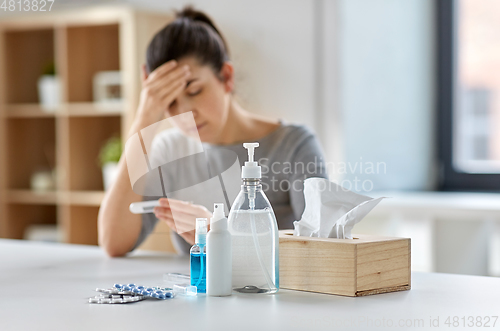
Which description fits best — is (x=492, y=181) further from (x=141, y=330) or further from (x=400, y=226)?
(x=141, y=330)

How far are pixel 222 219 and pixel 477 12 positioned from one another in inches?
87.2

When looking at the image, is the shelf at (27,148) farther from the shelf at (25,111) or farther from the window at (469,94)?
the window at (469,94)

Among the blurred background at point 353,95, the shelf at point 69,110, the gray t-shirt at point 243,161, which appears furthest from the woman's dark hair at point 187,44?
the shelf at point 69,110

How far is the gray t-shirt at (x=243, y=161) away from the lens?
125cm

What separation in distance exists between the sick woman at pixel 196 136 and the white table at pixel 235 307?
326mm

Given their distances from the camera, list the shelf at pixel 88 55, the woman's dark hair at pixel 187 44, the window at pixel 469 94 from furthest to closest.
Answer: the shelf at pixel 88 55 < the window at pixel 469 94 < the woman's dark hair at pixel 187 44

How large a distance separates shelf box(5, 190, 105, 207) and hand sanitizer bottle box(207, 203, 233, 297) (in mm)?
2091

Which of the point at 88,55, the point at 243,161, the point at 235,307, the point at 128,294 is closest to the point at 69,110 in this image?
the point at 88,55

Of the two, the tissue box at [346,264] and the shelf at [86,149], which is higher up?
the shelf at [86,149]

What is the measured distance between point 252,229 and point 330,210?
14 centimetres

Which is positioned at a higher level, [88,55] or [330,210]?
[88,55]

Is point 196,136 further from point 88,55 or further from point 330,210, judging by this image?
point 88,55

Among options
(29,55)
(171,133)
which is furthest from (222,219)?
(29,55)

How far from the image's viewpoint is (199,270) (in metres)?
0.84
